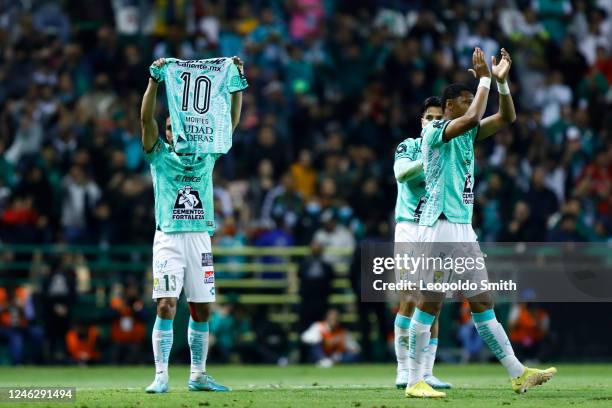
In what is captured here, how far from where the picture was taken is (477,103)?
13266 millimetres

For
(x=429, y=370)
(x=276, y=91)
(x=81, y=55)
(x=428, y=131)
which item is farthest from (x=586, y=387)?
(x=81, y=55)

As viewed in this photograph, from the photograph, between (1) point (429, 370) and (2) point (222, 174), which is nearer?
(1) point (429, 370)

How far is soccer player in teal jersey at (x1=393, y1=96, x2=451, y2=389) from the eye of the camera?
15.3 m

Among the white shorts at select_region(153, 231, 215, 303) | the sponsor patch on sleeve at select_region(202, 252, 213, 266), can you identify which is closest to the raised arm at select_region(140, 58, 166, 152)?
the white shorts at select_region(153, 231, 215, 303)

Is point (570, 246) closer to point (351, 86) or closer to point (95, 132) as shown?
point (351, 86)

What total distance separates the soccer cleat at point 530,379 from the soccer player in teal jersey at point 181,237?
334 centimetres

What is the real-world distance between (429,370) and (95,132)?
1294cm

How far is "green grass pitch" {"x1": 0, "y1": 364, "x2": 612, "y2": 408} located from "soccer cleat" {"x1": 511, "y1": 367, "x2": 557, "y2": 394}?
12 centimetres

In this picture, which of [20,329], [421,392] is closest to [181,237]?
[421,392]

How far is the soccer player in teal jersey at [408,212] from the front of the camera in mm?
15312

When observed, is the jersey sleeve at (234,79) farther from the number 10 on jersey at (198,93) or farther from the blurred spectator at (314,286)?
the blurred spectator at (314,286)

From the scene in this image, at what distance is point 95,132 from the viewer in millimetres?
26547

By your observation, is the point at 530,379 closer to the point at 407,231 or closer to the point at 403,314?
the point at 403,314

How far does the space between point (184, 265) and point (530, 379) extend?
12.7 feet
